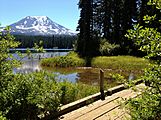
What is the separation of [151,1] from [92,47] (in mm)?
40910

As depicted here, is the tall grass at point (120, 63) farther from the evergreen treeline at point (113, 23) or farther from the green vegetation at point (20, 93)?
the green vegetation at point (20, 93)

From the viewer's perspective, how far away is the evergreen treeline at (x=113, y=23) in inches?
1746

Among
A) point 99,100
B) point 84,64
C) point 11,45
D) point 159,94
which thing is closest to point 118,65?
point 84,64

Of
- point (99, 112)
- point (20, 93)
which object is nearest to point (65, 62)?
point (99, 112)

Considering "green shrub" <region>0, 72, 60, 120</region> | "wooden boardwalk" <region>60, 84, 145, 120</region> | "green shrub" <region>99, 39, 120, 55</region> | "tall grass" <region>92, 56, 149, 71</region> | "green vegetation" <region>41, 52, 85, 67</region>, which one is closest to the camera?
"green shrub" <region>0, 72, 60, 120</region>

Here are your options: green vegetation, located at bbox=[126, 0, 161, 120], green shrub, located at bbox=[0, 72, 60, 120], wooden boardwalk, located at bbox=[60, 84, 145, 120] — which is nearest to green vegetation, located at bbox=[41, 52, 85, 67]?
wooden boardwalk, located at bbox=[60, 84, 145, 120]

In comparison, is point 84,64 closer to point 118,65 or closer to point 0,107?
point 118,65

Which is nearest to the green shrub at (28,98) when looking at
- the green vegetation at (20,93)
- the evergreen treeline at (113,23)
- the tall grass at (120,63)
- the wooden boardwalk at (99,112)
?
the green vegetation at (20,93)

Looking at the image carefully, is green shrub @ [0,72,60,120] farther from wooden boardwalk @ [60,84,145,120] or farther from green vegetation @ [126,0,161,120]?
green vegetation @ [126,0,161,120]

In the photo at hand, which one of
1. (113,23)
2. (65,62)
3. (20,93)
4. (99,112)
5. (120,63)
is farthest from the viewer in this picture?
(113,23)

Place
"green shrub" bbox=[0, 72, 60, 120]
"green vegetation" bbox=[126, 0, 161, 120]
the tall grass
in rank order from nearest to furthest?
"green vegetation" bbox=[126, 0, 161, 120] → "green shrub" bbox=[0, 72, 60, 120] → the tall grass

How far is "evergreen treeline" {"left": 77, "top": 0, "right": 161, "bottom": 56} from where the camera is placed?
4434 centimetres

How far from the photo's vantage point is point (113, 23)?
49.6m

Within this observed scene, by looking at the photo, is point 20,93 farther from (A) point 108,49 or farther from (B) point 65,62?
(A) point 108,49
